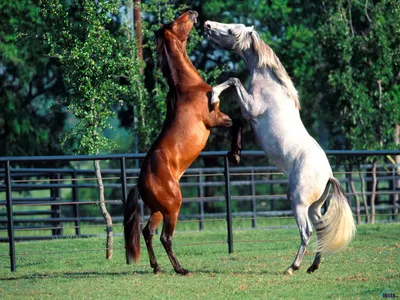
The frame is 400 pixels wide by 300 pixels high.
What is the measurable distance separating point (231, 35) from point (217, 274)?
2.28m

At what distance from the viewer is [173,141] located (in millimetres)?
8094

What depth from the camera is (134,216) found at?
8.39 metres

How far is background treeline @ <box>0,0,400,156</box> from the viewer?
10344mm

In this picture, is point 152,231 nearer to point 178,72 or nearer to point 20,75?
point 178,72

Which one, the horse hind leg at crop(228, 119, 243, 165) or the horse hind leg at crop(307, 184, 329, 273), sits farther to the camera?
the horse hind leg at crop(228, 119, 243, 165)

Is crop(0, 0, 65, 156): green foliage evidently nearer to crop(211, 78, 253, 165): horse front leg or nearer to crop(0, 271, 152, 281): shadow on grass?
crop(0, 271, 152, 281): shadow on grass

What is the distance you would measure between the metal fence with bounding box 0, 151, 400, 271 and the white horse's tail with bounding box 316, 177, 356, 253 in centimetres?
199

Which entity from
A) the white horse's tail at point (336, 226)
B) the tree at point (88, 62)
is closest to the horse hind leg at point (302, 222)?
the white horse's tail at point (336, 226)

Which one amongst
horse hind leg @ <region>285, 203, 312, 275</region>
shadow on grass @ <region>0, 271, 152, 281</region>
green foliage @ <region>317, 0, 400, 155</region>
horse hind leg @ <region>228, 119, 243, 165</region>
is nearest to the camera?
horse hind leg @ <region>285, 203, 312, 275</region>

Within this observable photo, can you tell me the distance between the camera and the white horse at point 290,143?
7.94 meters

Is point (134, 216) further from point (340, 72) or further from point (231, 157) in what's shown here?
point (340, 72)

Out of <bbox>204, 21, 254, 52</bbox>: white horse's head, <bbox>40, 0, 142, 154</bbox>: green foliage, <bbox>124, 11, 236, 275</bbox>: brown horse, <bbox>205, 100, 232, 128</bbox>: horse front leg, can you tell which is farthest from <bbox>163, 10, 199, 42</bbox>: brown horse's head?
<bbox>40, 0, 142, 154</bbox>: green foliage

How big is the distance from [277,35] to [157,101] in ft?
24.0

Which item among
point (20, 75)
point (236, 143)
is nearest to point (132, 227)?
point (236, 143)
